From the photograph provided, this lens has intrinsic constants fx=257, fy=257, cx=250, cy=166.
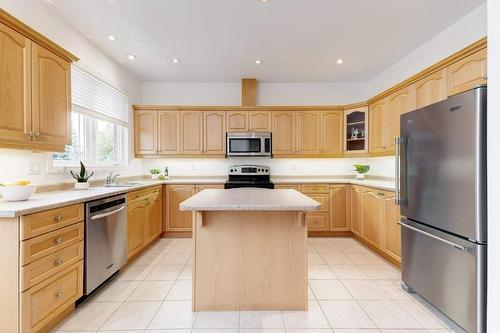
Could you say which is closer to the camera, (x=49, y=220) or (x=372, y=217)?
(x=49, y=220)

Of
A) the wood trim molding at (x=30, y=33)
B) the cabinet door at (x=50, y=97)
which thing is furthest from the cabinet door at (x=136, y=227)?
the wood trim molding at (x=30, y=33)

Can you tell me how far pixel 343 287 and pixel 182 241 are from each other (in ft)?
8.21

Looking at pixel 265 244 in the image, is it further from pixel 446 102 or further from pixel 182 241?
pixel 182 241

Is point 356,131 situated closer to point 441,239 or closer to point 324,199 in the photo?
point 324,199

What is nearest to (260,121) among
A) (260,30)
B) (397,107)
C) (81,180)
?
(260,30)

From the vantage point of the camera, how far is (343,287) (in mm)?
2541

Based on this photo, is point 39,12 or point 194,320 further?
point 39,12

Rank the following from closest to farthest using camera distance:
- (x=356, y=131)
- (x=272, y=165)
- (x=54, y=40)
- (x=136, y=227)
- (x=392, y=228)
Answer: (x=54, y=40) < (x=392, y=228) < (x=136, y=227) < (x=356, y=131) < (x=272, y=165)

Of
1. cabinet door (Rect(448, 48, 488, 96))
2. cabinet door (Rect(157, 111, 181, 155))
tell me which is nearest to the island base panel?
cabinet door (Rect(448, 48, 488, 96))

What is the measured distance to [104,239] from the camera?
7.99ft

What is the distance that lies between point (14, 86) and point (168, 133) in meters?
2.64

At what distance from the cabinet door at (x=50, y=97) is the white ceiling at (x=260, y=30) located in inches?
26.8

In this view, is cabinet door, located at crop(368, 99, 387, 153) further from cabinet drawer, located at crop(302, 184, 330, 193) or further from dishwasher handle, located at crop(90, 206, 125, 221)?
dishwasher handle, located at crop(90, 206, 125, 221)

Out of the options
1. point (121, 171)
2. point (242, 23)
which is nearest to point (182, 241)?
point (121, 171)
